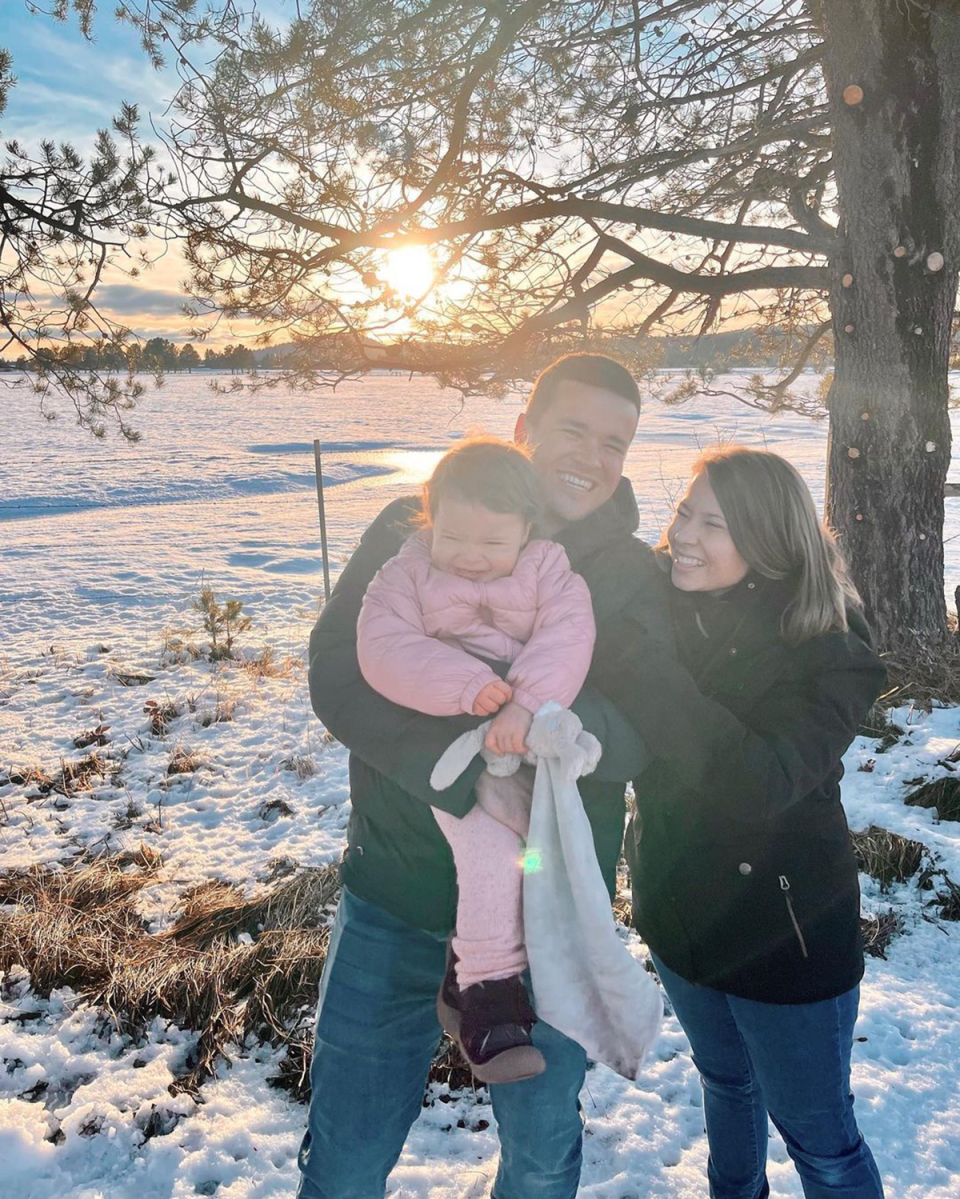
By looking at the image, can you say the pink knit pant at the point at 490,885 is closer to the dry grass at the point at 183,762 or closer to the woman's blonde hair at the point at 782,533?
the woman's blonde hair at the point at 782,533

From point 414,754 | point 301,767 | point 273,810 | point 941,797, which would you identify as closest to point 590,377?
point 414,754

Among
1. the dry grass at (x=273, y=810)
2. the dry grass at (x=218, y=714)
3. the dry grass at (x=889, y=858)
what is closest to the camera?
the dry grass at (x=889, y=858)

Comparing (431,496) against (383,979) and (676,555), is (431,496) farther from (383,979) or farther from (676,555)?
(383,979)

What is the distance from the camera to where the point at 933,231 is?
14.3 feet

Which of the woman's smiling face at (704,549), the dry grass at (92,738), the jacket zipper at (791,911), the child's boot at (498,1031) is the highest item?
the woman's smiling face at (704,549)

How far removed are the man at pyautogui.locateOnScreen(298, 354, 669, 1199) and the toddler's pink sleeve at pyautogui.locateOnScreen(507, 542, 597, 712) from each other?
6cm

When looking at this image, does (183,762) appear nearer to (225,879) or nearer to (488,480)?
(225,879)

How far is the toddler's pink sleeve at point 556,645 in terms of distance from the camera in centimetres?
153

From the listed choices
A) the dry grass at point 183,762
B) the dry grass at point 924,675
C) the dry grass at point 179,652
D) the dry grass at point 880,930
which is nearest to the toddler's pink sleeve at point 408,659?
the dry grass at point 880,930

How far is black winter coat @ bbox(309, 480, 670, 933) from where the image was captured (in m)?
1.54

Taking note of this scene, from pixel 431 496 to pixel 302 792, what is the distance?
122 inches

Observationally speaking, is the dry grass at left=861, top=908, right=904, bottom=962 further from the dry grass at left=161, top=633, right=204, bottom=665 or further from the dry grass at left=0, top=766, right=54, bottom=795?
the dry grass at left=161, top=633, right=204, bottom=665

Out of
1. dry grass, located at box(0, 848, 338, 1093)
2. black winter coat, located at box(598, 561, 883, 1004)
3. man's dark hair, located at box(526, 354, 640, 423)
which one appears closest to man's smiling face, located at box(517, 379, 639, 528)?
man's dark hair, located at box(526, 354, 640, 423)

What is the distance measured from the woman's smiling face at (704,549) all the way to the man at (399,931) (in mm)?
86
